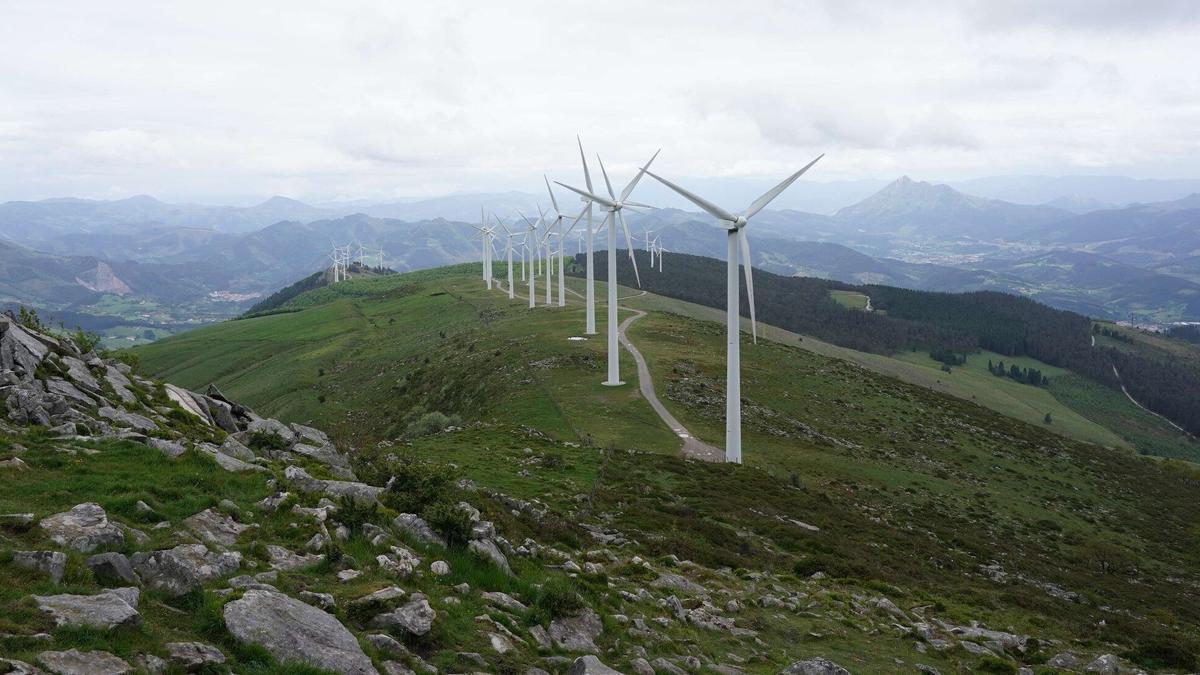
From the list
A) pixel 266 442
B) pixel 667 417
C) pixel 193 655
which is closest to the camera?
pixel 193 655

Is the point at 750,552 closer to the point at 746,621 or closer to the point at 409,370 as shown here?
the point at 746,621

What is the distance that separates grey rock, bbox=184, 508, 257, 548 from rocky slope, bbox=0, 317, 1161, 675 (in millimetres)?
63

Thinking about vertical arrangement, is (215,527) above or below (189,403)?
below

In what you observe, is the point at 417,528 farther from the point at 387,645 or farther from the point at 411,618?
the point at 387,645

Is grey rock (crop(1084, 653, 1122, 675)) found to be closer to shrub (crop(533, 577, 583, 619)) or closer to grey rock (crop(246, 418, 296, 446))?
shrub (crop(533, 577, 583, 619))

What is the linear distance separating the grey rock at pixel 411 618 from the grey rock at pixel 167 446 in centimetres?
1074

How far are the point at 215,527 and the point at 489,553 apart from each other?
666cm

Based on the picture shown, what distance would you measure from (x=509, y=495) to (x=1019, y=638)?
70.5 ft

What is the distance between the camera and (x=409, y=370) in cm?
10225

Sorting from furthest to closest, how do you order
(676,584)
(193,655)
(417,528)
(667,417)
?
(667,417)
(676,584)
(417,528)
(193,655)

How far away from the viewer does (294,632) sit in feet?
41.5

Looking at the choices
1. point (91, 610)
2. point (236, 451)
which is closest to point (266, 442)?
point (236, 451)

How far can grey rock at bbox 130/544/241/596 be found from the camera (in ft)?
44.5

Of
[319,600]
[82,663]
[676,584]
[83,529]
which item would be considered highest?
[83,529]
